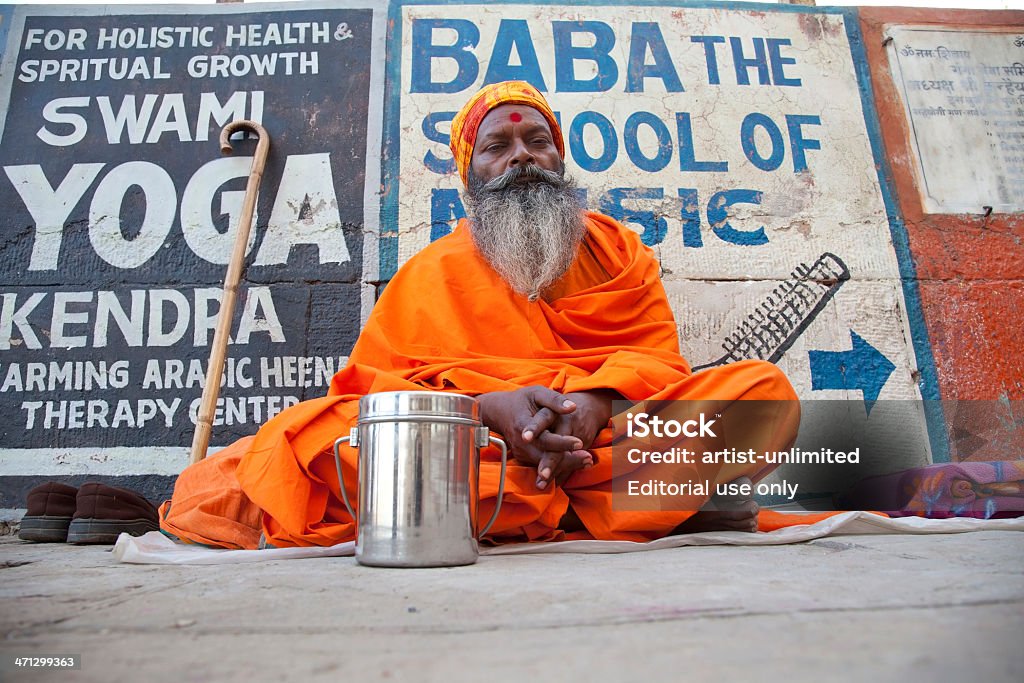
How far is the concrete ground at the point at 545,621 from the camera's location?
24.2 inches

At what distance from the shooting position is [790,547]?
1.57m

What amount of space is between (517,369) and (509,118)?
3.61 ft

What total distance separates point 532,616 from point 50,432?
9.30 feet

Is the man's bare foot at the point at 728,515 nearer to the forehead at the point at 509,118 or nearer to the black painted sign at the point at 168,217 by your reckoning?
the forehead at the point at 509,118

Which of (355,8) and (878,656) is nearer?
(878,656)

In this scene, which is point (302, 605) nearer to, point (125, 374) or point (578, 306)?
point (578, 306)

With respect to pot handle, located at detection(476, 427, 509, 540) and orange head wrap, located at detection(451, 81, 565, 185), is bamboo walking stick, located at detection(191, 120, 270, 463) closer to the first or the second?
orange head wrap, located at detection(451, 81, 565, 185)

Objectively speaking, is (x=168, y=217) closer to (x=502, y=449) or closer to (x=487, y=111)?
(x=487, y=111)

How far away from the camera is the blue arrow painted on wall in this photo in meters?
2.96

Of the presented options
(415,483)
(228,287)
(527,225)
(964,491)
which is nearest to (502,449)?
(415,483)

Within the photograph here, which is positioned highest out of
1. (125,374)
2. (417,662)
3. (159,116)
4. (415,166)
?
(159,116)

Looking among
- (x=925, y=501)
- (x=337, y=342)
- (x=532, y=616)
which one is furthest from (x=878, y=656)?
(x=337, y=342)

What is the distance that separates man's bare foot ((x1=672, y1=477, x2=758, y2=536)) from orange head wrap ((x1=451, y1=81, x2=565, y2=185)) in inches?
59.5

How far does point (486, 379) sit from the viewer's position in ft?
6.27
